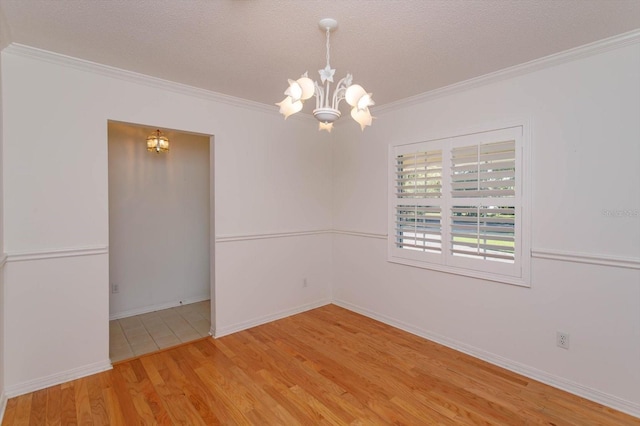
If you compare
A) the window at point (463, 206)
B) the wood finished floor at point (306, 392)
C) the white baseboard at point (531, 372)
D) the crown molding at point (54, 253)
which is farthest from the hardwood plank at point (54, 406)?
the window at point (463, 206)

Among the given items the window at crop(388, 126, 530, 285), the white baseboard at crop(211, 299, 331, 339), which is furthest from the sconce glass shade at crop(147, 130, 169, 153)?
the window at crop(388, 126, 530, 285)

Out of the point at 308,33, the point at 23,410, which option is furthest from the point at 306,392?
the point at 308,33

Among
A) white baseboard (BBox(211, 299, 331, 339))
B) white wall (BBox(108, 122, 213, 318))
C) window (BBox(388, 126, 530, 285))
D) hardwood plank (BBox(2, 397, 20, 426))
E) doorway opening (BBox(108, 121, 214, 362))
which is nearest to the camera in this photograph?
hardwood plank (BBox(2, 397, 20, 426))

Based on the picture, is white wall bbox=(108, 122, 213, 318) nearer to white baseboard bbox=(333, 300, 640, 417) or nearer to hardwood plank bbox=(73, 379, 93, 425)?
hardwood plank bbox=(73, 379, 93, 425)

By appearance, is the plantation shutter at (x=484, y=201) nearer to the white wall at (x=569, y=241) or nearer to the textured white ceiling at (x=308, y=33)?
the white wall at (x=569, y=241)

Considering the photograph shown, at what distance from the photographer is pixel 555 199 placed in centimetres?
251

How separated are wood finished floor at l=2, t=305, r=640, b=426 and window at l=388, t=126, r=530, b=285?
89 cm

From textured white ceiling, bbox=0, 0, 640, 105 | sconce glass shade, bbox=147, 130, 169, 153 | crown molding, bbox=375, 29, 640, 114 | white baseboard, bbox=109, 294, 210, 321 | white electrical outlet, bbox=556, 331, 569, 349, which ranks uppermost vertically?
textured white ceiling, bbox=0, 0, 640, 105

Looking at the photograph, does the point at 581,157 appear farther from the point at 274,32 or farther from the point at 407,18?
the point at 274,32

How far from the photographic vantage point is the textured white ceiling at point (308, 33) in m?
1.88

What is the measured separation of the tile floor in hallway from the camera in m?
3.12

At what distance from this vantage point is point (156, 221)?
13.6ft

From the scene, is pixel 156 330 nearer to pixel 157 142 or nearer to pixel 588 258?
pixel 157 142

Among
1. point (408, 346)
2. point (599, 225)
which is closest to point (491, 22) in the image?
point (599, 225)
